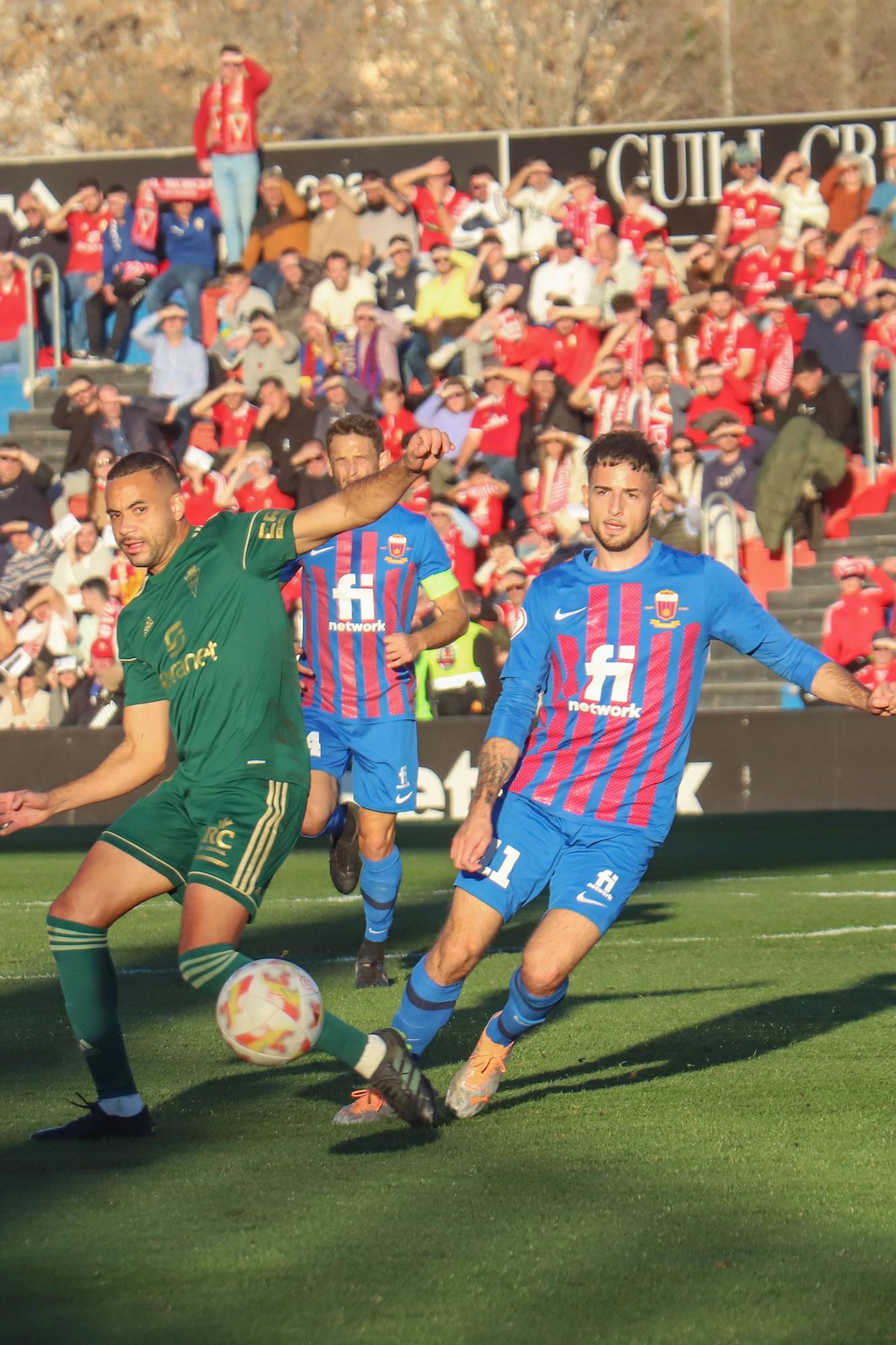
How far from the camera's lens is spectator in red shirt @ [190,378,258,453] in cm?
2106

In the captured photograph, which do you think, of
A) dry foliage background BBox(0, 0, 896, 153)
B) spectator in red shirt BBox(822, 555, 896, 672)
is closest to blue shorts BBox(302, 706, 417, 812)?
spectator in red shirt BBox(822, 555, 896, 672)

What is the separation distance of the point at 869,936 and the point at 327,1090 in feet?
14.2

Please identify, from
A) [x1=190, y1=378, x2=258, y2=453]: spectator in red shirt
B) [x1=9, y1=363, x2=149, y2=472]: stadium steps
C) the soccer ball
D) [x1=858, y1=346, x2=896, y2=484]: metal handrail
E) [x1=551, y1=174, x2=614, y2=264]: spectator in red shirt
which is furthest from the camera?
[x1=9, y1=363, x2=149, y2=472]: stadium steps

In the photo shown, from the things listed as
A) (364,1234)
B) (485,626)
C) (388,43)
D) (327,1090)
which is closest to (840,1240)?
(364,1234)

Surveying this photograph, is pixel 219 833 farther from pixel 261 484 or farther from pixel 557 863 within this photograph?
pixel 261 484

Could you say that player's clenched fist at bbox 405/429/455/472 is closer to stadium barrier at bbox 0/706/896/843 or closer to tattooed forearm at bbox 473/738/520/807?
tattooed forearm at bbox 473/738/520/807

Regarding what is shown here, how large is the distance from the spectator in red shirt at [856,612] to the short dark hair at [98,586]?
682 centimetres

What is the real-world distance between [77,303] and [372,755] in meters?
15.9

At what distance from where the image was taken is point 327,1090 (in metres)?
6.19

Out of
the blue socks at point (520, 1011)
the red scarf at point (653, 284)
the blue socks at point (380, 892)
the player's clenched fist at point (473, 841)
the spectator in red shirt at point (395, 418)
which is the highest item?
the red scarf at point (653, 284)

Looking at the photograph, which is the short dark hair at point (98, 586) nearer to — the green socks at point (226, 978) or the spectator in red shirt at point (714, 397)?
the spectator in red shirt at point (714, 397)

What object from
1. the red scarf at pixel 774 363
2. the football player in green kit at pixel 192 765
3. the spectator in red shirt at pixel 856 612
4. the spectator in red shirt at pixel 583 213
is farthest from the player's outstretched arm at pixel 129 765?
the spectator in red shirt at pixel 583 213

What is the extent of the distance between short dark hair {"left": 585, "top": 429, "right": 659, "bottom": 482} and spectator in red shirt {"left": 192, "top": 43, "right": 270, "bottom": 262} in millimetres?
17430

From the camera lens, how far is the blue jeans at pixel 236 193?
22.6m
